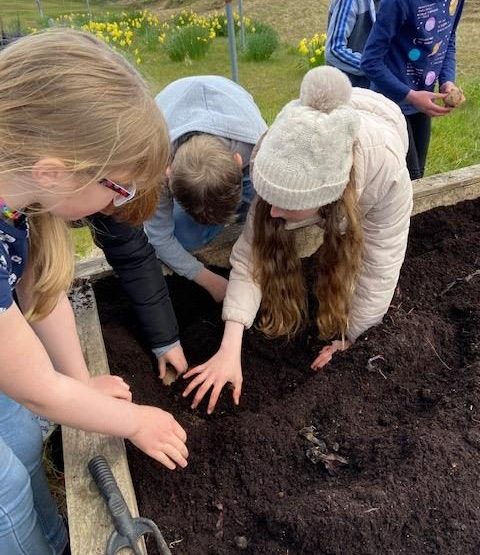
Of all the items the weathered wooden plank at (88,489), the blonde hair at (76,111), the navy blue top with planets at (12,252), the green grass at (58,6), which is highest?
the blonde hair at (76,111)

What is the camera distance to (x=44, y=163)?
3.52 feet

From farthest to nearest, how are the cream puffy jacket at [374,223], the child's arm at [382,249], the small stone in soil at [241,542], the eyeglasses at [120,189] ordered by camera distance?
the child's arm at [382,249], the cream puffy jacket at [374,223], the small stone in soil at [241,542], the eyeglasses at [120,189]

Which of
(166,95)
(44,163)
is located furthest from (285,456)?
(166,95)

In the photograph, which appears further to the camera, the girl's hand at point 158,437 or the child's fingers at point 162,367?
the child's fingers at point 162,367

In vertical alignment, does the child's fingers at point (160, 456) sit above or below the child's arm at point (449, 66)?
Answer: below

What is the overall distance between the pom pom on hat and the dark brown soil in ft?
2.50

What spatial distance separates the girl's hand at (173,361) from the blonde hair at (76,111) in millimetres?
836

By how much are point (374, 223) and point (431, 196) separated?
90 centimetres

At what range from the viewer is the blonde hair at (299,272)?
181cm

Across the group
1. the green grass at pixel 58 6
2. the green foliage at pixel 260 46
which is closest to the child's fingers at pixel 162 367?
the green foliage at pixel 260 46

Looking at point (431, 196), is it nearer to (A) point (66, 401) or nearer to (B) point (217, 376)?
(B) point (217, 376)

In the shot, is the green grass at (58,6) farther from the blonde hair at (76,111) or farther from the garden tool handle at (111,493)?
the garden tool handle at (111,493)

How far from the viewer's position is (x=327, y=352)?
201cm

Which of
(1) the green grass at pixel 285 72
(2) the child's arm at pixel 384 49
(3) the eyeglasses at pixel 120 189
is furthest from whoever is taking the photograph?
(1) the green grass at pixel 285 72
